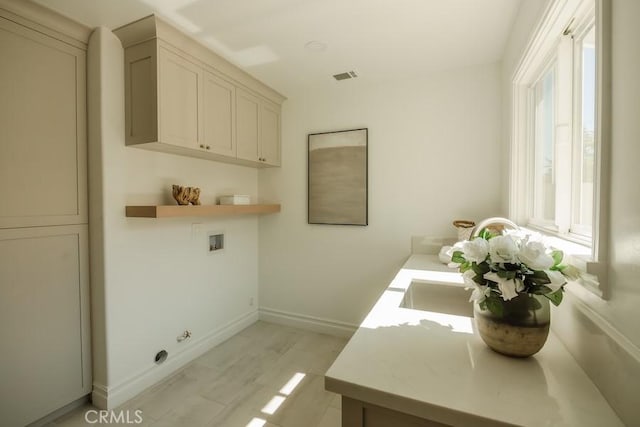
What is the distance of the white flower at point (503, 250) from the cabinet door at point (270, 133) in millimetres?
2379

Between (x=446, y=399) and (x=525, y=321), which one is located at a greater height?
(x=525, y=321)

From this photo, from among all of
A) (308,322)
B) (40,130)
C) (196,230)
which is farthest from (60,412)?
(308,322)

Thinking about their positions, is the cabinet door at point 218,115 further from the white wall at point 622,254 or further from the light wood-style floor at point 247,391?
the white wall at point 622,254

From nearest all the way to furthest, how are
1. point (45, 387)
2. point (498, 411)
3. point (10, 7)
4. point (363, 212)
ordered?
point (498, 411) < point (10, 7) < point (45, 387) < point (363, 212)

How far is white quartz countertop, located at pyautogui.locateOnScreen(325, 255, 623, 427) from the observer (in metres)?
0.65

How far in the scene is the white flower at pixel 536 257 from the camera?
784mm

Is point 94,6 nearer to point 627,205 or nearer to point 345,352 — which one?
point 345,352

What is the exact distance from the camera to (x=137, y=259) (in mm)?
2035

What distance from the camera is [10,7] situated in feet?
5.06

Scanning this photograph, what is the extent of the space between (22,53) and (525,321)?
2.69 m

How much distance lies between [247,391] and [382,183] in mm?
2033

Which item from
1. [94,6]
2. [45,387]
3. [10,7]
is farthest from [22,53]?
[45,387]

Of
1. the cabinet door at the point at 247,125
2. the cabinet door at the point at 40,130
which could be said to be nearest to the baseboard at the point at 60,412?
the cabinet door at the point at 40,130

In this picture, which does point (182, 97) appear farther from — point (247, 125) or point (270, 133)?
point (270, 133)
